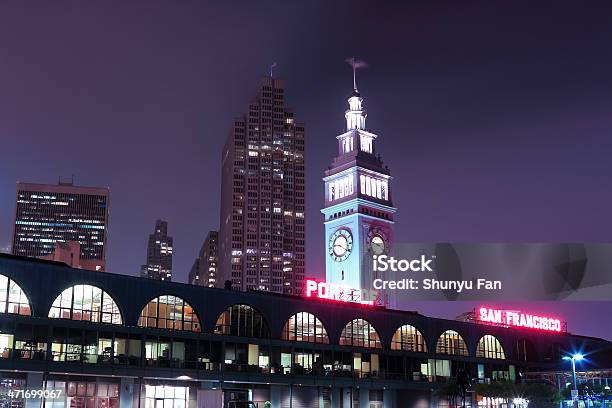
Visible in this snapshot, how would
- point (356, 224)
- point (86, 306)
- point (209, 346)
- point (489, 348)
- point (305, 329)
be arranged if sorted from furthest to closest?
point (356, 224) → point (489, 348) → point (305, 329) → point (209, 346) → point (86, 306)

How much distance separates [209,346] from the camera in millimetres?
99438

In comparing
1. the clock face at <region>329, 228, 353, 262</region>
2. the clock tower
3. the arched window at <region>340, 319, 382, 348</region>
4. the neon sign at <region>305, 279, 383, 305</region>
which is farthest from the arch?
the clock face at <region>329, 228, 353, 262</region>

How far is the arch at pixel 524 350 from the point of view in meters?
140

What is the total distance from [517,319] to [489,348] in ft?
39.4

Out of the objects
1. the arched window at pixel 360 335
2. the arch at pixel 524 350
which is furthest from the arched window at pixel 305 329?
the arch at pixel 524 350

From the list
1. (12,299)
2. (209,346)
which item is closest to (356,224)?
(209,346)

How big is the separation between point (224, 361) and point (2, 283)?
95.4ft

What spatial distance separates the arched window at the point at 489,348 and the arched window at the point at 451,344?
3.72 m

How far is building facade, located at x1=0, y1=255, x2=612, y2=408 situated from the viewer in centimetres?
8512

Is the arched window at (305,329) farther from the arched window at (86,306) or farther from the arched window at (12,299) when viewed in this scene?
the arched window at (12,299)

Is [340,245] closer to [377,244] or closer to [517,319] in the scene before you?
[377,244]

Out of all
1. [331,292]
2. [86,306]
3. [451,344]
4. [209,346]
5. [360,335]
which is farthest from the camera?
[451,344]

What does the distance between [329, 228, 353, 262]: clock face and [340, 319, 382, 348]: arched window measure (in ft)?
A: 236

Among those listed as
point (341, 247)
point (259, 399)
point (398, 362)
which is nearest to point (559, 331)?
point (398, 362)
